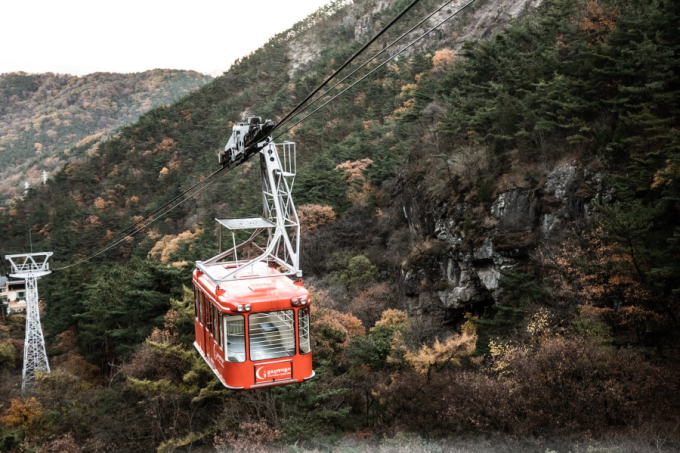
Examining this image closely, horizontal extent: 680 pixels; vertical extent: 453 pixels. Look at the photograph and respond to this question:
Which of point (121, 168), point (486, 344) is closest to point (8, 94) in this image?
point (121, 168)

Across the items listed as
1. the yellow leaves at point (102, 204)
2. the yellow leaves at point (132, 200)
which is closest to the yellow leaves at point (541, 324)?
the yellow leaves at point (132, 200)

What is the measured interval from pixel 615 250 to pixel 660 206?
179 cm

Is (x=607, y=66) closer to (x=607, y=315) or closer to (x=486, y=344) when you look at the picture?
(x=607, y=315)

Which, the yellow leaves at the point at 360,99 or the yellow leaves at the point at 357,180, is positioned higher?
the yellow leaves at the point at 360,99

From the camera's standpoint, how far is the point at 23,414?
73.9 feet

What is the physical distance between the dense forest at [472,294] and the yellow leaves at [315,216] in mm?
98

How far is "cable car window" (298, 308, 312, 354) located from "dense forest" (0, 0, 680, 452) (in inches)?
256

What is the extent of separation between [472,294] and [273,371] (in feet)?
51.7

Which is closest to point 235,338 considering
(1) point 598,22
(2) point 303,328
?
(2) point 303,328

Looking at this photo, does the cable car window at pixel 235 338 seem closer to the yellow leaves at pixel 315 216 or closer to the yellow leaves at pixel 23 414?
the yellow leaves at pixel 23 414

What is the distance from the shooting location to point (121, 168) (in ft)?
249

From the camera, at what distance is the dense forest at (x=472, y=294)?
15.0 m

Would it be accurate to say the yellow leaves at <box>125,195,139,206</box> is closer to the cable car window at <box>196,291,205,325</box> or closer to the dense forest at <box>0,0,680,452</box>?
the dense forest at <box>0,0,680,452</box>

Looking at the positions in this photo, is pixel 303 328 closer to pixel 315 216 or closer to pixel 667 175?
pixel 667 175
